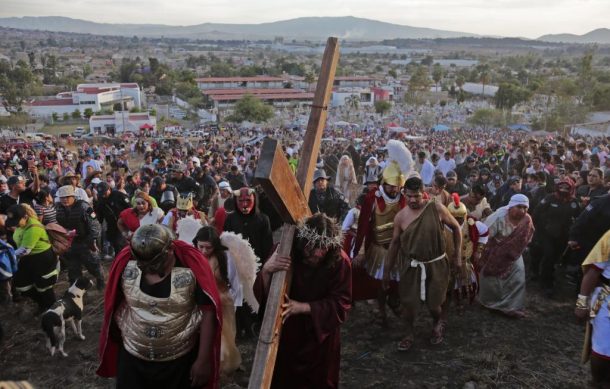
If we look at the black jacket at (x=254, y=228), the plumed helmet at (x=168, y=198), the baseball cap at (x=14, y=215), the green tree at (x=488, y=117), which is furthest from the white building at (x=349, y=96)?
the baseball cap at (x=14, y=215)

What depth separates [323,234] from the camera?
2635 millimetres

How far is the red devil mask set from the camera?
15.8 ft

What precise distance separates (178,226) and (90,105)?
222 ft

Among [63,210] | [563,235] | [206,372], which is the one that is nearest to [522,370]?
[563,235]

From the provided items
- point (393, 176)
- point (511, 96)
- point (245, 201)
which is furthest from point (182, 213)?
point (511, 96)

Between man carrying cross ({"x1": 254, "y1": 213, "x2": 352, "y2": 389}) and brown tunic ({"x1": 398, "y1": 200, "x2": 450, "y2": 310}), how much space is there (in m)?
1.56

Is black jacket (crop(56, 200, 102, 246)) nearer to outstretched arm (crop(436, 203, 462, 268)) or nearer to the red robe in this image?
the red robe

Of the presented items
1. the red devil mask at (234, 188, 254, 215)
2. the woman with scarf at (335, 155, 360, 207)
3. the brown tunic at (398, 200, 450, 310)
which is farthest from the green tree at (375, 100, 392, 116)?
the brown tunic at (398, 200, 450, 310)

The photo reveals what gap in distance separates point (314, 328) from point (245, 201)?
222cm

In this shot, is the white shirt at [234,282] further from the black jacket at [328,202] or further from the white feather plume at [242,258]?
the black jacket at [328,202]

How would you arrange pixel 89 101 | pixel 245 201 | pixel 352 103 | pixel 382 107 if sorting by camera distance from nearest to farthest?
1. pixel 245 201
2. pixel 382 107
3. pixel 89 101
4. pixel 352 103

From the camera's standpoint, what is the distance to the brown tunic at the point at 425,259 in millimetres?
4242

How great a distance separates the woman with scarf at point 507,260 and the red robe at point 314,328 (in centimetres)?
283

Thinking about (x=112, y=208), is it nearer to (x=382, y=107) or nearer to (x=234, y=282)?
(x=234, y=282)
